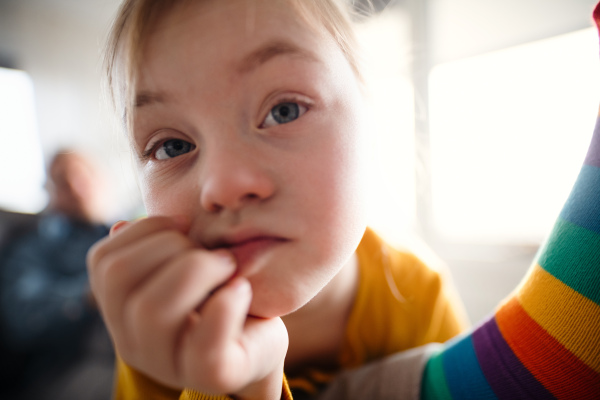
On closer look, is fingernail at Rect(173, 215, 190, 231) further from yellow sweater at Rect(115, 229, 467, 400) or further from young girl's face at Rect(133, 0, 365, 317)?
yellow sweater at Rect(115, 229, 467, 400)

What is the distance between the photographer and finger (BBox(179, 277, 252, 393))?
0.59ft

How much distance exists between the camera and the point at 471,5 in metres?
0.92

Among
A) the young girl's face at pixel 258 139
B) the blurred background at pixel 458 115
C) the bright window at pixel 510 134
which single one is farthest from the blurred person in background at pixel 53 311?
the bright window at pixel 510 134

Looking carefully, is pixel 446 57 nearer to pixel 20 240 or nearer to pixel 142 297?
pixel 142 297

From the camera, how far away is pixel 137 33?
302 millimetres

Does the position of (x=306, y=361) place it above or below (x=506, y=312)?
below

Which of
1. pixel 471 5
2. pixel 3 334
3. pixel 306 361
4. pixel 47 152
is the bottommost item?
pixel 3 334

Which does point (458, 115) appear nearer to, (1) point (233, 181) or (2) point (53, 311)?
(1) point (233, 181)

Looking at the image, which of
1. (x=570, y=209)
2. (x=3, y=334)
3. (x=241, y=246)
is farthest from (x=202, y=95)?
(x=3, y=334)

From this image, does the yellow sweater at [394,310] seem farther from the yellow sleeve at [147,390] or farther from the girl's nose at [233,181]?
the girl's nose at [233,181]

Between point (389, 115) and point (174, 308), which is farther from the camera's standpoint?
point (389, 115)

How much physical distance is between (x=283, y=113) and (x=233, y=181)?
0.32 ft

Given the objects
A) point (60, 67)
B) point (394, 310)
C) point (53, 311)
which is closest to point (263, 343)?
point (394, 310)

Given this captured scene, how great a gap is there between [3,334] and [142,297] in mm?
991
